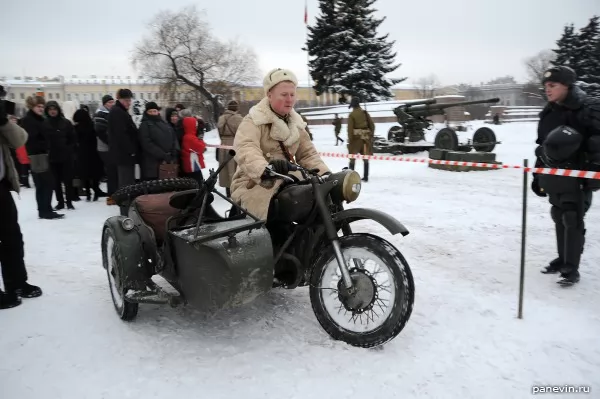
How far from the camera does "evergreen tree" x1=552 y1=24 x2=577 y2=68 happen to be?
141ft

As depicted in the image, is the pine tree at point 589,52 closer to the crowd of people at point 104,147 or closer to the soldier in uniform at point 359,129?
the soldier in uniform at point 359,129

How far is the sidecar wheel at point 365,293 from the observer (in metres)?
2.86

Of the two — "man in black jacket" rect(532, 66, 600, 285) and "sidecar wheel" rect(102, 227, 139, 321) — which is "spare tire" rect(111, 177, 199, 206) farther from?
"man in black jacket" rect(532, 66, 600, 285)

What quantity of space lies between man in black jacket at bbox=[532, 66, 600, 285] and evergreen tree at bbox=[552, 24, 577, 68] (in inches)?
1837

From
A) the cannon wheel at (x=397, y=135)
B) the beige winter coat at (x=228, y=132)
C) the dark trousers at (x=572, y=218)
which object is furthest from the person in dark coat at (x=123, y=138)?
the cannon wheel at (x=397, y=135)

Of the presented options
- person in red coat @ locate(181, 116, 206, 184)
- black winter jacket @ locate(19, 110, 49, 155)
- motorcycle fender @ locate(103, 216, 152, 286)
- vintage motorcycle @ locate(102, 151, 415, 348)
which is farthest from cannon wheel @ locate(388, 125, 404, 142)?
motorcycle fender @ locate(103, 216, 152, 286)

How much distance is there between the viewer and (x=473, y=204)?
305 inches

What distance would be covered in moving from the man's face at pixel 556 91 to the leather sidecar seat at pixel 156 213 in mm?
3609

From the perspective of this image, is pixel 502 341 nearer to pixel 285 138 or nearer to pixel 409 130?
pixel 285 138

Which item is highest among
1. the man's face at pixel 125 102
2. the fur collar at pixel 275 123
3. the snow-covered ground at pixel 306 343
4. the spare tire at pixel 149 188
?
the man's face at pixel 125 102

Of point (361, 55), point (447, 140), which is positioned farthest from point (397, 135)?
point (361, 55)

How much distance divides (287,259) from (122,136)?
15.7ft

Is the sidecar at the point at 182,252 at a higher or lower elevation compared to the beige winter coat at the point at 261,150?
lower

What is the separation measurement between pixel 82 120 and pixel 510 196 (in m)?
8.87
